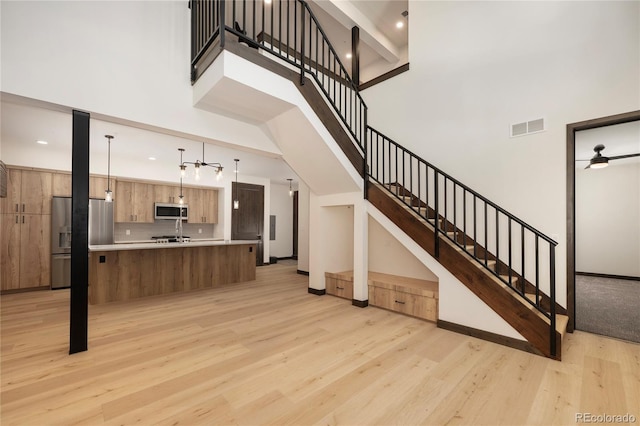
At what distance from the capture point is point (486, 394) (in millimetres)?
2152

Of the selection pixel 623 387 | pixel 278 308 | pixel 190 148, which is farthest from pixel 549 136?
pixel 190 148

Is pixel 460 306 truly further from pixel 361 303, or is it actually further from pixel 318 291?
pixel 318 291

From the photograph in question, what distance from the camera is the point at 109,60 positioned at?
3.03 metres

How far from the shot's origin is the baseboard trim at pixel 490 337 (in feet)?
9.37

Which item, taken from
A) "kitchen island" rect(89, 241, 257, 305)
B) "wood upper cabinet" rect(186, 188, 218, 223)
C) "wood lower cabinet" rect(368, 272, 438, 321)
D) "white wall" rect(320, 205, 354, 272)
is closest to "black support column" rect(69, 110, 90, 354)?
"kitchen island" rect(89, 241, 257, 305)

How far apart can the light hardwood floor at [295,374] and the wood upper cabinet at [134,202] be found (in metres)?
3.22

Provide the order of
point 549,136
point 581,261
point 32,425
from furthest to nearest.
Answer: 1. point 581,261
2. point 549,136
3. point 32,425

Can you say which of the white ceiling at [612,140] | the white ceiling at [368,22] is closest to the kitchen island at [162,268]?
the white ceiling at [368,22]

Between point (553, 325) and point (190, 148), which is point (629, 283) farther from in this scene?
point (190, 148)

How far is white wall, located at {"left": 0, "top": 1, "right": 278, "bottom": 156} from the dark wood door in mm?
4685

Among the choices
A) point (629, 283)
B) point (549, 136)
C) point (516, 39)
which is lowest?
point (629, 283)

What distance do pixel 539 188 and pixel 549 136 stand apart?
2.11 feet

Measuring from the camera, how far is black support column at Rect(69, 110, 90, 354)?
9.25ft

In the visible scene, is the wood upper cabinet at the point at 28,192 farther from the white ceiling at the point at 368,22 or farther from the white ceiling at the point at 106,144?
the white ceiling at the point at 368,22
